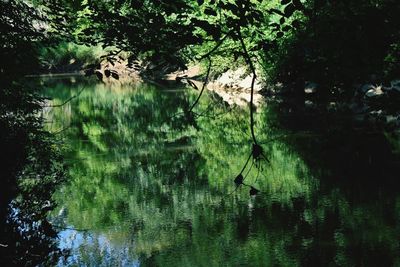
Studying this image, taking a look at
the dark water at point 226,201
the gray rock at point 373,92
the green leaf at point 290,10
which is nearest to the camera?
the green leaf at point 290,10

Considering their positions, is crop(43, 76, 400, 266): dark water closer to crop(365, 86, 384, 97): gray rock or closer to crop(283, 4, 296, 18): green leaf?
crop(365, 86, 384, 97): gray rock

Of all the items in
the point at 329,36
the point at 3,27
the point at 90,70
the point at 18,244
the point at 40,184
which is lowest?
the point at 18,244

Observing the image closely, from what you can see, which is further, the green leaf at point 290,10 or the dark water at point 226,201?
the dark water at point 226,201

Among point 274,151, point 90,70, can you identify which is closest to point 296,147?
point 274,151

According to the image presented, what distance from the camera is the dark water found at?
26.5 ft

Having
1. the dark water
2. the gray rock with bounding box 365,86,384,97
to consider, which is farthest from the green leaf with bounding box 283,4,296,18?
the gray rock with bounding box 365,86,384,97

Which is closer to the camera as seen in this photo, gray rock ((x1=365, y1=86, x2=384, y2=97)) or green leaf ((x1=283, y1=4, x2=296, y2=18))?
green leaf ((x1=283, y1=4, x2=296, y2=18))

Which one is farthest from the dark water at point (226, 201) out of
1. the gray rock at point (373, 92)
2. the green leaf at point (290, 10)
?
the green leaf at point (290, 10)

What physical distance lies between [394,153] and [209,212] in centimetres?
573

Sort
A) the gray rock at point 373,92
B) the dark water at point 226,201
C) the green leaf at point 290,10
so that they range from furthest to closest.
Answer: the dark water at point 226,201 → the gray rock at point 373,92 → the green leaf at point 290,10

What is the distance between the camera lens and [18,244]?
24.8ft

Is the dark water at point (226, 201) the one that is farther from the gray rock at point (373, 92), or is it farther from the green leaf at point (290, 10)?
the green leaf at point (290, 10)

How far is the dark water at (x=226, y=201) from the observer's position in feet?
26.5

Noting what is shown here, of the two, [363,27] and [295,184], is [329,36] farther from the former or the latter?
[295,184]
